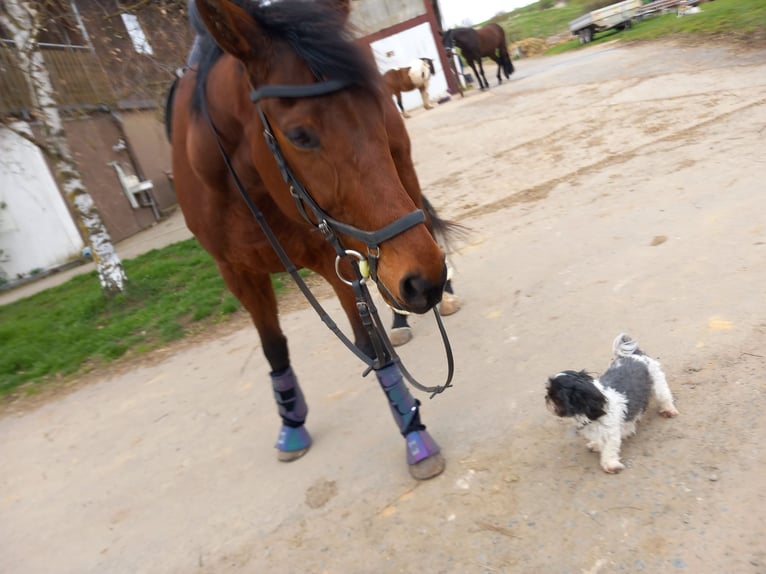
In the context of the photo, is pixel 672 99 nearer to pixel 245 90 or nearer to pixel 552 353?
pixel 552 353

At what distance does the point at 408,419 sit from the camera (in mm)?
2822

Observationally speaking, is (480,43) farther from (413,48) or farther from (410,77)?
(410,77)

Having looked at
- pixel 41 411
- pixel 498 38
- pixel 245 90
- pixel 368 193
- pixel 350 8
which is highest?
pixel 498 38

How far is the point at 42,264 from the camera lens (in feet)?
41.0

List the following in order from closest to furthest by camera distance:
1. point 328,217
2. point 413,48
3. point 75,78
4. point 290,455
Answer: point 328,217, point 290,455, point 75,78, point 413,48

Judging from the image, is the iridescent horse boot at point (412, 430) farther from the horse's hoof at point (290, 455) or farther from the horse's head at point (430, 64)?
the horse's head at point (430, 64)

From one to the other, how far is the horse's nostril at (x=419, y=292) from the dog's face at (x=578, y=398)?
0.78 meters

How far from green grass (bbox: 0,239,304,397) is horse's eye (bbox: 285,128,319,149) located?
460 cm

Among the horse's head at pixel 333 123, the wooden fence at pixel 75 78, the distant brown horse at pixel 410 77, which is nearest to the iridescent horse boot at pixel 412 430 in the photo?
the horse's head at pixel 333 123

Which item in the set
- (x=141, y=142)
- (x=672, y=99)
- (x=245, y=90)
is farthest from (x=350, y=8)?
(x=141, y=142)

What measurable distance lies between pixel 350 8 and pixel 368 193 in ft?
3.44

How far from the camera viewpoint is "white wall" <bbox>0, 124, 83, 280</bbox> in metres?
11.8

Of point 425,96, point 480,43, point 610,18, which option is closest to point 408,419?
point 425,96

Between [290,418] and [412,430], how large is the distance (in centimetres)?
84
